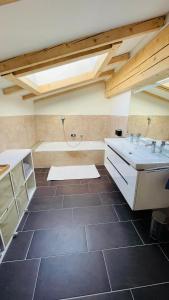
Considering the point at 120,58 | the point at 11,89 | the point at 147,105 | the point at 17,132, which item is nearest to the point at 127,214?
the point at 147,105

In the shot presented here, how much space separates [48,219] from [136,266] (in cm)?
111

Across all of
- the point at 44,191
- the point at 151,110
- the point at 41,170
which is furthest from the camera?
the point at 41,170

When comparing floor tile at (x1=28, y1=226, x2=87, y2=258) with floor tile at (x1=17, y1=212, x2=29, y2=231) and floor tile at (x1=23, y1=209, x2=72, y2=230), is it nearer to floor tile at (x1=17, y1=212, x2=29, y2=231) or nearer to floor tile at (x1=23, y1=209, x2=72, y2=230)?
floor tile at (x1=23, y1=209, x2=72, y2=230)

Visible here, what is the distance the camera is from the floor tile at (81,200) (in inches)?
85.4

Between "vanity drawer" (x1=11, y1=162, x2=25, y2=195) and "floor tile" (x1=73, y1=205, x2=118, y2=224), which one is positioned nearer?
"vanity drawer" (x1=11, y1=162, x2=25, y2=195)

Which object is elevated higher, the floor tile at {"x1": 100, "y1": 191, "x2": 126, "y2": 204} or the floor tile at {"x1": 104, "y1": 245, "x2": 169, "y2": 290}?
the floor tile at {"x1": 100, "y1": 191, "x2": 126, "y2": 204}

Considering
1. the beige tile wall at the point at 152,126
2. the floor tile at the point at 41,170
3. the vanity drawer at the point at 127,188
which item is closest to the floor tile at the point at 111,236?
the vanity drawer at the point at 127,188

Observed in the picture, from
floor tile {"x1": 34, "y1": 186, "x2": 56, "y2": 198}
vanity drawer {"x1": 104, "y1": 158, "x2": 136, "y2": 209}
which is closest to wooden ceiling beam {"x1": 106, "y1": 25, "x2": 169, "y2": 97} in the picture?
vanity drawer {"x1": 104, "y1": 158, "x2": 136, "y2": 209}

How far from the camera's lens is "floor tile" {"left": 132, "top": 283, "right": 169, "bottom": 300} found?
3.64 ft

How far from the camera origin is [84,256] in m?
1.41

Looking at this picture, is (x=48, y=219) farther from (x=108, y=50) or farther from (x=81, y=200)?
(x=108, y=50)

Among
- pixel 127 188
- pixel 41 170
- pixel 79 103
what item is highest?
pixel 79 103

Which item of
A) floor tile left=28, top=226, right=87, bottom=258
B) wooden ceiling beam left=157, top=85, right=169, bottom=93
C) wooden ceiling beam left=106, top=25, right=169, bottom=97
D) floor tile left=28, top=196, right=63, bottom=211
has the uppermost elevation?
wooden ceiling beam left=106, top=25, right=169, bottom=97

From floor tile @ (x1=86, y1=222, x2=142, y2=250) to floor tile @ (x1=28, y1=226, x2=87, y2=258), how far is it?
3.7 inches
